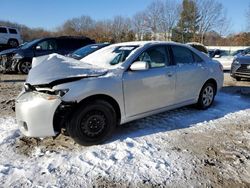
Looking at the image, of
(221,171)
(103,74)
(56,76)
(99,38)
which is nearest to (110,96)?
(103,74)

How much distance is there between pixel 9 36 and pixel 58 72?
27242 millimetres

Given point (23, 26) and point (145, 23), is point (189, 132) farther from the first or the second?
point (23, 26)

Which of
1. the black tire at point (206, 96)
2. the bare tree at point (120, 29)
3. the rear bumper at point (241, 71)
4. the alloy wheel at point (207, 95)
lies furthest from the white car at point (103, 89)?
the bare tree at point (120, 29)

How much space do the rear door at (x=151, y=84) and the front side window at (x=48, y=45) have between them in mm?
8527

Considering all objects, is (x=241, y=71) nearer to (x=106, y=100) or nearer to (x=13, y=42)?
(x=106, y=100)

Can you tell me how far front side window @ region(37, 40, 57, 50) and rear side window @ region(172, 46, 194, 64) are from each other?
27.4ft

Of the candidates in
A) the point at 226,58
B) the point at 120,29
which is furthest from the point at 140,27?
the point at 226,58

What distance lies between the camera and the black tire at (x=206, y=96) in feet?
20.8

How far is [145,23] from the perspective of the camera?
5003 centimetres

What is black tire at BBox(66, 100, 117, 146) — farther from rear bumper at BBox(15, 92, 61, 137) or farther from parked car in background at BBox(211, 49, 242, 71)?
parked car in background at BBox(211, 49, 242, 71)

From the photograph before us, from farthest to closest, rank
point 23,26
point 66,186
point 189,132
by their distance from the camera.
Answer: point 23,26
point 189,132
point 66,186

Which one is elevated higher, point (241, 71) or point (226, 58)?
point (241, 71)

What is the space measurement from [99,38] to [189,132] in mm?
43985

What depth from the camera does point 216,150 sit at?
4.37 m
